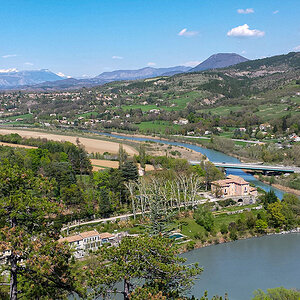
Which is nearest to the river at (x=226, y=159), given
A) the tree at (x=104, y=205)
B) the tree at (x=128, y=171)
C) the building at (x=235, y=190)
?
the building at (x=235, y=190)

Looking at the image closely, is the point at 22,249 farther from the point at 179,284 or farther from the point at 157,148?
the point at 157,148

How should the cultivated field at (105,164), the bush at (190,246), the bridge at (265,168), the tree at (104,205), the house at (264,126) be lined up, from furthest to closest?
the house at (264,126) → the cultivated field at (105,164) → the bridge at (265,168) → the tree at (104,205) → the bush at (190,246)

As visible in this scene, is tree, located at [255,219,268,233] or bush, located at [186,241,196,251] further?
tree, located at [255,219,268,233]

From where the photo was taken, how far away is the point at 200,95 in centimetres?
8200

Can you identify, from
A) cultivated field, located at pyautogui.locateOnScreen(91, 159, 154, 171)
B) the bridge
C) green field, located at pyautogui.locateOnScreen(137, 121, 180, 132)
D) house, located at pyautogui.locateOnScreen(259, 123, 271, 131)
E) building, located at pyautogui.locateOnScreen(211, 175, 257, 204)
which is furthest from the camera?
green field, located at pyautogui.locateOnScreen(137, 121, 180, 132)

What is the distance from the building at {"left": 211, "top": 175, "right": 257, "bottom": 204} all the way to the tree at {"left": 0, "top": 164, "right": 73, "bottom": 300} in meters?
19.7

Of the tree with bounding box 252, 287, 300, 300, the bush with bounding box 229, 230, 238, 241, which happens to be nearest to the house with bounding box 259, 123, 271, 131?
the bush with bounding box 229, 230, 238, 241

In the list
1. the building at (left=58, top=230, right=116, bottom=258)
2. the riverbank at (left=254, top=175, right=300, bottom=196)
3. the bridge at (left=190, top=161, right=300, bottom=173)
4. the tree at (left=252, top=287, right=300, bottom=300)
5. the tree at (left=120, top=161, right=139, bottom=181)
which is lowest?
the riverbank at (left=254, top=175, right=300, bottom=196)

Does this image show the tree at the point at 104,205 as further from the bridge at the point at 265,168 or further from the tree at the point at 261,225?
the bridge at the point at 265,168

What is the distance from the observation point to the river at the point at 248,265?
1345cm

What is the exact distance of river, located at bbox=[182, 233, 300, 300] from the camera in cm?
1345

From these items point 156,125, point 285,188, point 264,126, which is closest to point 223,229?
point 285,188

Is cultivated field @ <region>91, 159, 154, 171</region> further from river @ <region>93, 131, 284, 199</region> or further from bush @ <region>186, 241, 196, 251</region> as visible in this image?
bush @ <region>186, 241, 196, 251</region>

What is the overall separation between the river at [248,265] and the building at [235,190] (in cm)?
551
